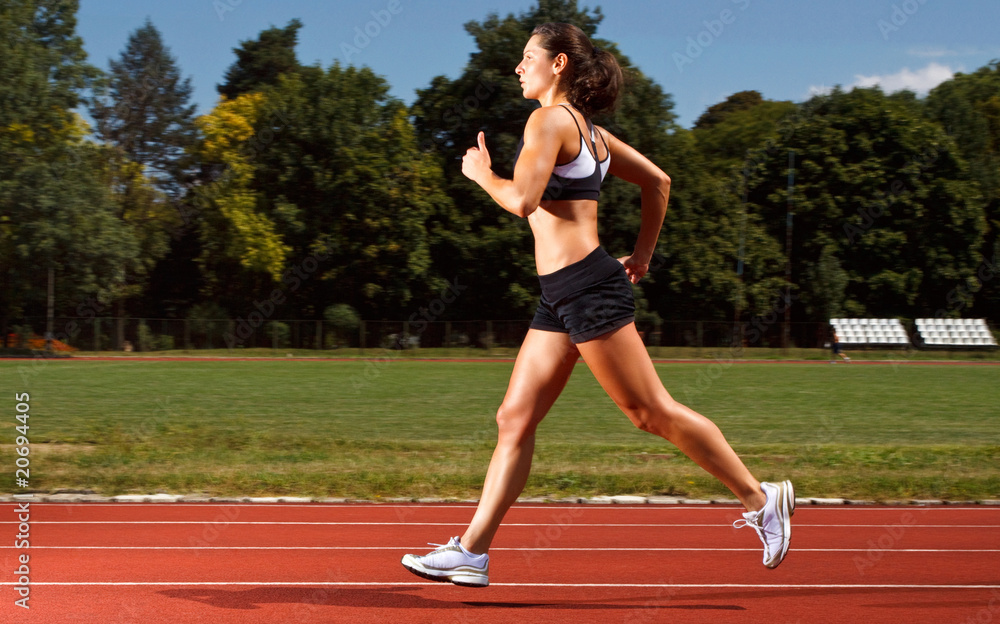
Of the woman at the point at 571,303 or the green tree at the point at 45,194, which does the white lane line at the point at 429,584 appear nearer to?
the woman at the point at 571,303

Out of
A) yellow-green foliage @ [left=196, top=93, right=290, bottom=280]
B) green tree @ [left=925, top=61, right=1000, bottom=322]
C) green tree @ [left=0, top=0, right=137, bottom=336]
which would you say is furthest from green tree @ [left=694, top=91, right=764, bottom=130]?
green tree @ [left=0, top=0, right=137, bottom=336]

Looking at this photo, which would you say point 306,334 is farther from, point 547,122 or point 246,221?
point 547,122

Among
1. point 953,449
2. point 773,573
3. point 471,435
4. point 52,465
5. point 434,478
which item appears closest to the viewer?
point 773,573

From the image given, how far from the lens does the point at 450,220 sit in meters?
50.4

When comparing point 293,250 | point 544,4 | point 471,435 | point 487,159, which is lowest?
point 471,435

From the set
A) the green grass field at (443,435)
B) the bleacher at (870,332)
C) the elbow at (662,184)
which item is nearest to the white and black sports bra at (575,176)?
the elbow at (662,184)

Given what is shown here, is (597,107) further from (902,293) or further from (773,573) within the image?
(902,293)

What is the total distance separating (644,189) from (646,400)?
1042 millimetres

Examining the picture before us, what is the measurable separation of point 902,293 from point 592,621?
177 feet

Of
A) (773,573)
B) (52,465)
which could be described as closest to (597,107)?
(773,573)

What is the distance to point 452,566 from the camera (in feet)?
14.4

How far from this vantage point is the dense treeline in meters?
45.4

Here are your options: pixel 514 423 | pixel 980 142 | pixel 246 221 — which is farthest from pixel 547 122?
pixel 980 142

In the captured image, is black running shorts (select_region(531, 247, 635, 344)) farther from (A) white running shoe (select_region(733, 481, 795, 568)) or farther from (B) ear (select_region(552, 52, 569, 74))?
(A) white running shoe (select_region(733, 481, 795, 568))
